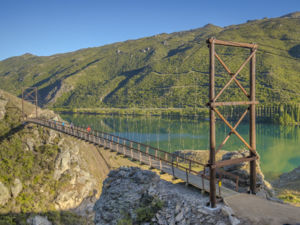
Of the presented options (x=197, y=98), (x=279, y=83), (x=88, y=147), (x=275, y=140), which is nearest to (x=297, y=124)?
(x=275, y=140)

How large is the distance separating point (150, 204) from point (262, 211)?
494cm

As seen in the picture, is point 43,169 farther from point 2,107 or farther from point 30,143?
point 2,107

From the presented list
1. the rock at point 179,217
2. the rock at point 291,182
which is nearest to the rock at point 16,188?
the rock at point 179,217

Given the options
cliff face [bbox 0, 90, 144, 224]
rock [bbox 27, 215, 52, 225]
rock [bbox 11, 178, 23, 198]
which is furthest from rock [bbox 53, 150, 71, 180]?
rock [bbox 27, 215, 52, 225]

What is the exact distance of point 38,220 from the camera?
88.2 ft

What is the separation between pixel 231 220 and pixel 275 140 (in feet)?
205

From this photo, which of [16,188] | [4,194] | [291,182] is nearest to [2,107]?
[16,188]

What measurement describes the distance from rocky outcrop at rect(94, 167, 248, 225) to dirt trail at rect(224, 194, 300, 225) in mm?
536

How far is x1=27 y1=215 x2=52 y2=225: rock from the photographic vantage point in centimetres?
2636

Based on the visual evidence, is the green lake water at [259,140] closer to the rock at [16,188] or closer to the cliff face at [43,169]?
the cliff face at [43,169]

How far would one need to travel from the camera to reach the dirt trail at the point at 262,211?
29.3ft

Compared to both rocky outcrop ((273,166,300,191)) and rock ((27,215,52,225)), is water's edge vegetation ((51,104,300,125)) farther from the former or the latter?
rock ((27,215,52,225))

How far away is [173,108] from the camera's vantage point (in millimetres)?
109875

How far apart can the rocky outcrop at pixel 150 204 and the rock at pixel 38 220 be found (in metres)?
14.4
